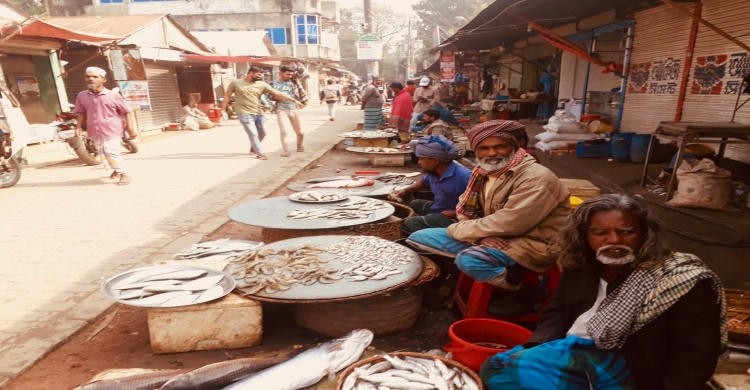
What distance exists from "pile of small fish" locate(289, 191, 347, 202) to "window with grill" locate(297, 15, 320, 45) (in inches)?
1324

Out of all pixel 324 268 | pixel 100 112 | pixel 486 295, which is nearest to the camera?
pixel 486 295

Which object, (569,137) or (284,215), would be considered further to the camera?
(569,137)

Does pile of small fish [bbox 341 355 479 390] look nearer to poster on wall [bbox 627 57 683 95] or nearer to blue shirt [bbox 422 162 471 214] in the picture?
blue shirt [bbox 422 162 471 214]

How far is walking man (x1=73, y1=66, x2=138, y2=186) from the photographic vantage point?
24.1 ft

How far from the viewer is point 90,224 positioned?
587cm

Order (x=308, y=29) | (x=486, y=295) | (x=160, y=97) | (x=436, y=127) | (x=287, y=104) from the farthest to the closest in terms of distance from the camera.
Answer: (x=308, y=29) < (x=160, y=97) < (x=287, y=104) < (x=436, y=127) < (x=486, y=295)

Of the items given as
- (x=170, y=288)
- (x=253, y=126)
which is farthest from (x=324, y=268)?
(x=253, y=126)

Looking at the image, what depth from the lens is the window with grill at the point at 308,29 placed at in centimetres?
3569

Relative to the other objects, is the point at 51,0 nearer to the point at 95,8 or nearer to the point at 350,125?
the point at 95,8

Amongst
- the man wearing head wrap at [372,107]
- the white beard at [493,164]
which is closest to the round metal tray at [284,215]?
the white beard at [493,164]

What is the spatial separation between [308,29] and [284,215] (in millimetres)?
34608

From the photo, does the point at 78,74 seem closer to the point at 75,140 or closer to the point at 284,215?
the point at 75,140

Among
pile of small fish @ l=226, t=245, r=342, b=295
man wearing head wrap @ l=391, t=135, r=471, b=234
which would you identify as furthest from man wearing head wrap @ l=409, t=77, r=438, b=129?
pile of small fish @ l=226, t=245, r=342, b=295

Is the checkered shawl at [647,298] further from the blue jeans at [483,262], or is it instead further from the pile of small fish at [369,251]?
the pile of small fish at [369,251]
